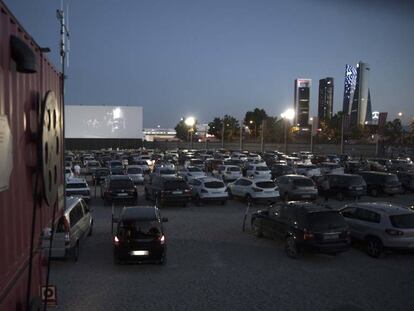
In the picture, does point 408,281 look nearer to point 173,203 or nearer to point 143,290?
point 143,290

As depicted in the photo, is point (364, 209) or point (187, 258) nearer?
point (187, 258)

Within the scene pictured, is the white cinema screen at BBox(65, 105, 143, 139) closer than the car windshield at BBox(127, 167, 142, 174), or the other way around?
the car windshield at BBox(127, 167, 142, 174)

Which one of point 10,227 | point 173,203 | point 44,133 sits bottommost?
point 173,203

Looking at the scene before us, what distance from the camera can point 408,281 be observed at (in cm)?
1081

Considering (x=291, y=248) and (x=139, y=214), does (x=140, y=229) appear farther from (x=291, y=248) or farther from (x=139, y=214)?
(x=291, y=248)

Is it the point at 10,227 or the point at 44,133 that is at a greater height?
the point at 44,133

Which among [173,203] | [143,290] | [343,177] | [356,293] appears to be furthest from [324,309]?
[343,177]

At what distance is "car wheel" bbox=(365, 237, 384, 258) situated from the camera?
12.6 meters

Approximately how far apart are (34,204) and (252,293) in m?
6.30

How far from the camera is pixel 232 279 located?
1082 centimetres

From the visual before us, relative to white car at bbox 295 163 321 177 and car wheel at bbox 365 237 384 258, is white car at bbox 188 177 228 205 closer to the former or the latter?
car wheel at bbox 365 237 384 258

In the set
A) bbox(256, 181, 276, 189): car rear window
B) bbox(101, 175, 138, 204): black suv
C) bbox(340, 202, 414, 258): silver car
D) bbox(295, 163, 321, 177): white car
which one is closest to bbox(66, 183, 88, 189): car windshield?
bbox(101, 175, 138, 204): black suv

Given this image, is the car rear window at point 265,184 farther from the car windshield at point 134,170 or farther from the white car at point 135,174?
the car windshield at point 134,170

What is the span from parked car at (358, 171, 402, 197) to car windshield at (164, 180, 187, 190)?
1187 centimetres
